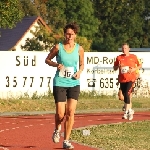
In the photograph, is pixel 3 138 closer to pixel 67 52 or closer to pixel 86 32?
pixel 67 52

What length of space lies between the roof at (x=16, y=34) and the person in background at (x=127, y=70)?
4748 centimetres

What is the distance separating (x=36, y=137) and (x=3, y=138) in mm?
715

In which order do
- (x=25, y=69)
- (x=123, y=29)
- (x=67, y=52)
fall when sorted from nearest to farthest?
(x=67, y=52) < (x=25, y=69) < (x=123, y=29)

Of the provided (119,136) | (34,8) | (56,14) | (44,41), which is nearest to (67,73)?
(119,136)

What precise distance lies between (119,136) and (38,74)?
15.9 metres

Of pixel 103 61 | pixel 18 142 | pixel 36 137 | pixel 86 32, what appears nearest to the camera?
pixel 18 142

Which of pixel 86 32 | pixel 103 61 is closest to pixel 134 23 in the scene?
pixel 86 32

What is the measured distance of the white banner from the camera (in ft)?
99.1

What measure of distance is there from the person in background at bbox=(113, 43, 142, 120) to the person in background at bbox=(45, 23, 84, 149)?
6.80 meters

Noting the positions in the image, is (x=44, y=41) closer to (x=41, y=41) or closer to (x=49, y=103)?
(x=41, y=41)

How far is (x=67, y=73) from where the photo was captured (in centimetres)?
1255

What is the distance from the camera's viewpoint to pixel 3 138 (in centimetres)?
1497

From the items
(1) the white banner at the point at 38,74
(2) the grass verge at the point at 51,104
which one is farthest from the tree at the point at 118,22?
(2) the grass verge at the point at 51,104

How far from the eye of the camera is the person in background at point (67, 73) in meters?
12.5
